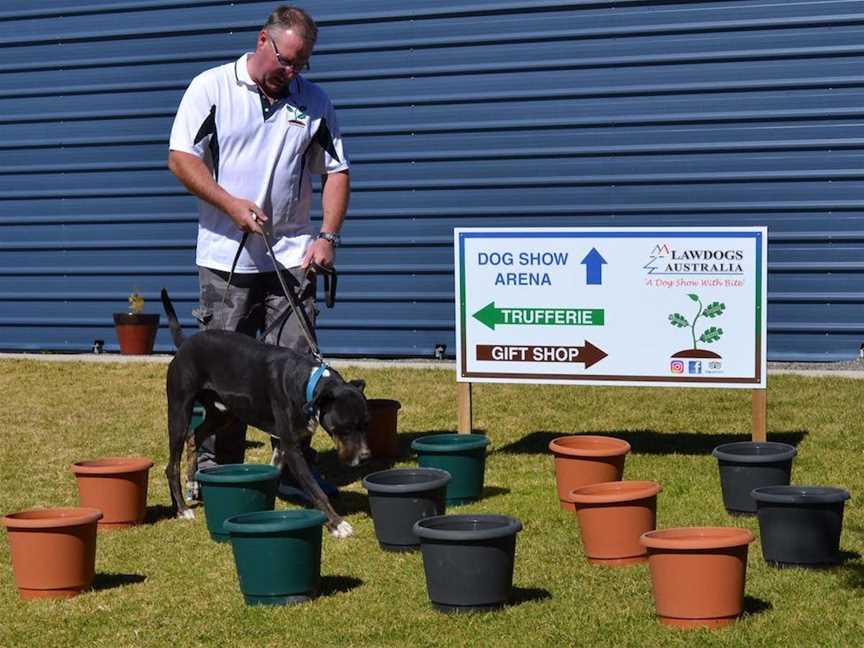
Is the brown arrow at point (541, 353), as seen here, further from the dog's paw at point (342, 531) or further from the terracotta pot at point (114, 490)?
the terracotta pot at point (114, 490)

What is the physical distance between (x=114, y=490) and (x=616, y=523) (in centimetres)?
232

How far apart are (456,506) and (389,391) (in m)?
3.66

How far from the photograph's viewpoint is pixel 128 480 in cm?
683

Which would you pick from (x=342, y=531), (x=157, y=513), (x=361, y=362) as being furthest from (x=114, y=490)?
(x=361, y=362)

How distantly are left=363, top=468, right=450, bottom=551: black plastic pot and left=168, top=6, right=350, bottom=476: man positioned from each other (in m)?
1.57

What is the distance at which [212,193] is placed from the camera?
7.18 metres

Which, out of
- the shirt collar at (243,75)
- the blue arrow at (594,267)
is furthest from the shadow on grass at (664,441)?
the shirt collar at (243,75)

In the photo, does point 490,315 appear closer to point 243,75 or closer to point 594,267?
point 594,267

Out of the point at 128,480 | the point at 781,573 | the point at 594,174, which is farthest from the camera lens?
the point at 594,174

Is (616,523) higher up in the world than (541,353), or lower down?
lower down

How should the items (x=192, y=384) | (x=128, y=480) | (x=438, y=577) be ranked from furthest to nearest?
(x=192, y=384), (x=128, y=480), (x=438, y=577)

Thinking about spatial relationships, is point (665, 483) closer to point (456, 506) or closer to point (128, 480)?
point (456, 506)

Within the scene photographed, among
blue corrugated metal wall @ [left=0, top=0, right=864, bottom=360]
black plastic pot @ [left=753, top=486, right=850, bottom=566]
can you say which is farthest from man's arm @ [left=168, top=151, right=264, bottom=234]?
blue corrugated metal wall @ [left=0, top=0, right=864, bottom=360]

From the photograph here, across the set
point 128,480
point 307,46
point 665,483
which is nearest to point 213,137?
point 307,46
